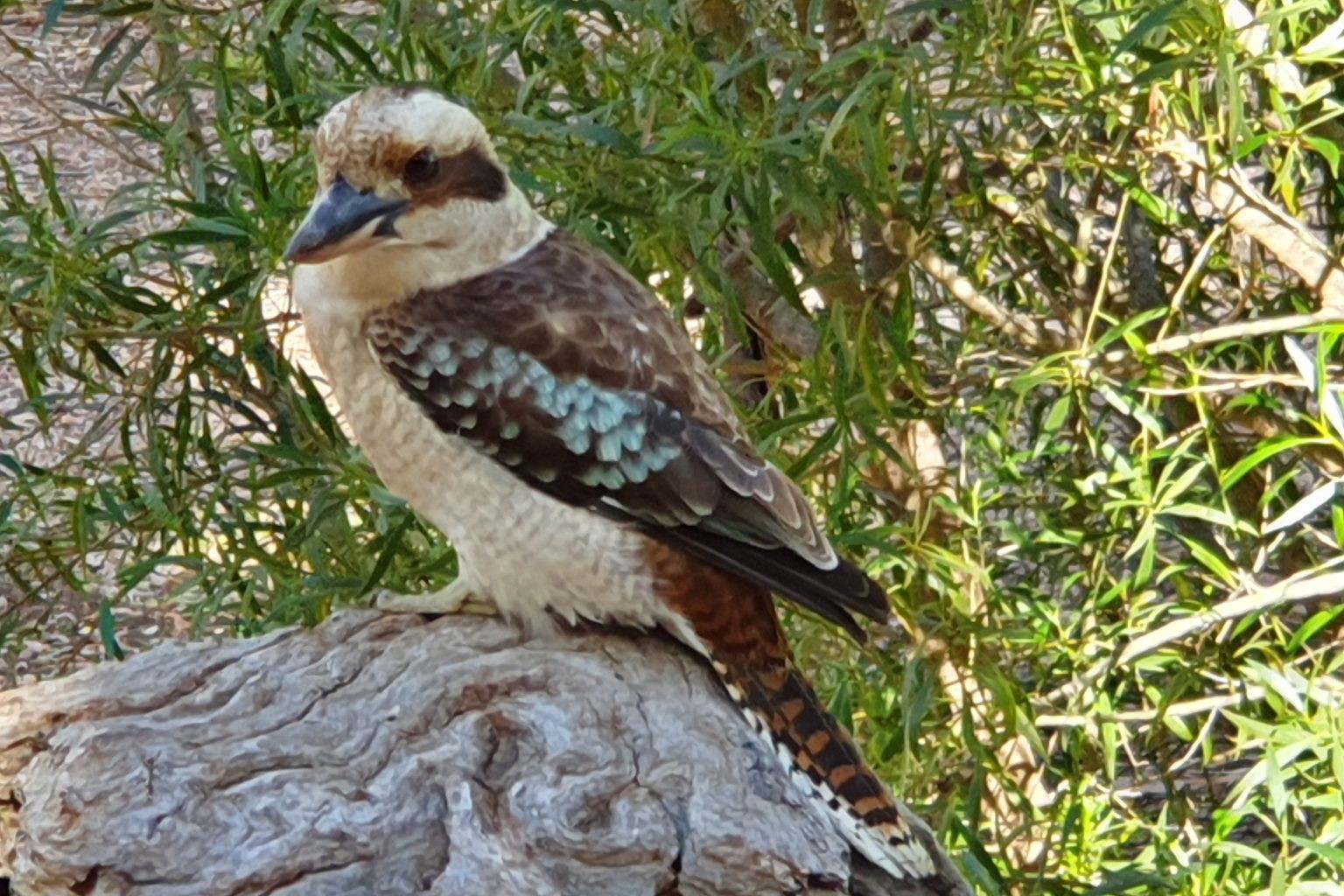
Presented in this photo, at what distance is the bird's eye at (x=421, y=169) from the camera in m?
1.89

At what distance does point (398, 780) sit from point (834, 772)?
42 centimetres

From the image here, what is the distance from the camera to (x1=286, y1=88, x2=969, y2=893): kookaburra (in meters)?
1.88

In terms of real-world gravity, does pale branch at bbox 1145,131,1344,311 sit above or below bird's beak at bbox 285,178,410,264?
below

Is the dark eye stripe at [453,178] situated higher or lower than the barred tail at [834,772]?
higher

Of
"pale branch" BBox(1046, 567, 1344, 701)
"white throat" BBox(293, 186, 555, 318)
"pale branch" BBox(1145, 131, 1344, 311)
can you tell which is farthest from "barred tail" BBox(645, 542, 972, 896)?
"pale branch" BBox(1145, 131, 1344, 311)

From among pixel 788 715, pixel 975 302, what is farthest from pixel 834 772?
pixel 975 302

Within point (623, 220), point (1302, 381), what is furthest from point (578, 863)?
point (1302, 381)

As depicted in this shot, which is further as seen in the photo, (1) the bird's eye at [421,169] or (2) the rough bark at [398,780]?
(1) the bird's eye at [421,169]

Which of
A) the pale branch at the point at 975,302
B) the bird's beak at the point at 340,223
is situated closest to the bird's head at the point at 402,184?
the bird's beak at the point at 340,223

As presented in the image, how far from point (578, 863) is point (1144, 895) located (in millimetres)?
981

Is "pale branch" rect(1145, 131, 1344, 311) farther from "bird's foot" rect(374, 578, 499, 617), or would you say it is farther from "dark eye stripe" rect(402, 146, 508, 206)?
"bird's foot" rect(374, 578, 499, 617)

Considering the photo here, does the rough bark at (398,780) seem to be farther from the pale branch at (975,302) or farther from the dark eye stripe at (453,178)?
the pale branch at (975,302)

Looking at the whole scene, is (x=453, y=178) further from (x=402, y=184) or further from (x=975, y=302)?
(x=975, y=302)

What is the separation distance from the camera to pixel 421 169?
191 centimetres
